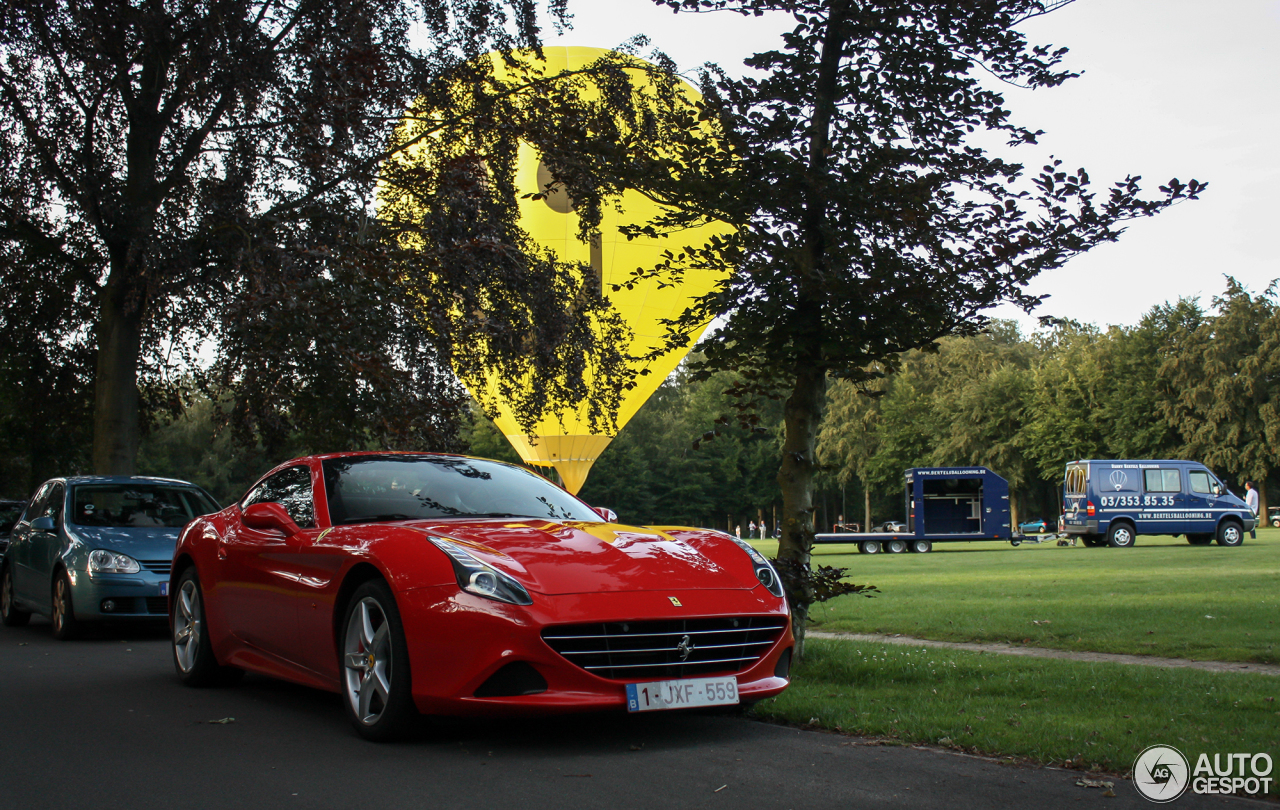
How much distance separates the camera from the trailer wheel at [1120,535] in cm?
3681

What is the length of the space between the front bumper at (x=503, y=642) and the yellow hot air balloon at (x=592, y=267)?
10528 mm

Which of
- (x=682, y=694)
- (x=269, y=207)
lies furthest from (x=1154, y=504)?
(x=682, y=694)

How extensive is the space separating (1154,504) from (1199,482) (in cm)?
164

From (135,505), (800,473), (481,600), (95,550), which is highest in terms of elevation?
(800,473)

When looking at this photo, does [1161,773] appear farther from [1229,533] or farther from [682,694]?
[1229,533]

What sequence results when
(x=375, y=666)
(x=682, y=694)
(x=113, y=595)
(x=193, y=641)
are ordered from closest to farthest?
(x=682, y=694) → (x=375, y=666) → (x=193, y=641) → (x=113, y=595)

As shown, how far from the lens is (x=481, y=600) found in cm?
507

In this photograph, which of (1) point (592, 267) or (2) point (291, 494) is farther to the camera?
(1) point (592, 267)

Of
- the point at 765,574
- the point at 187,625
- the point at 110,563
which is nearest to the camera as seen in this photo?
the point at 765,574

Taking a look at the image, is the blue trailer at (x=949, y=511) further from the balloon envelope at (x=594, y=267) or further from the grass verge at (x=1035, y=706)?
the grass verge at (x=1035, y=706)

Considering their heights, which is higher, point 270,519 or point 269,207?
point 269,207

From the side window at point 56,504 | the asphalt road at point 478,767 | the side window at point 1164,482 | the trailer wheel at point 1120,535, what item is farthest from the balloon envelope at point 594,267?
the side window at point 1164,482

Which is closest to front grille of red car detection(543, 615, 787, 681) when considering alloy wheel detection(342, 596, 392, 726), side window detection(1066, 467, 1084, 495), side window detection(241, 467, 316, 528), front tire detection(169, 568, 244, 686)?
alloy wheel detection(342, 596, 392, 726)

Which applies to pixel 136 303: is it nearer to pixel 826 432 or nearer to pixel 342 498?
pixel 342 498
